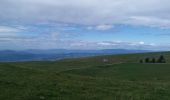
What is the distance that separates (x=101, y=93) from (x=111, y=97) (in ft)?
4.89

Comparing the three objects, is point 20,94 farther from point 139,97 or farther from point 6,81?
point 139,97

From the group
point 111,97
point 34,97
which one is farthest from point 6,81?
point 111,97

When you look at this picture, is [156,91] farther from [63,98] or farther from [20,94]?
[20,94]

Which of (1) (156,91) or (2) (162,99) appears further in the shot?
(1) (156,91)

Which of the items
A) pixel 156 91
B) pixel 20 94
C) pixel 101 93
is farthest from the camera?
pixel 156 91

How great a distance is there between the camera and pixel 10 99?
53.6 ft

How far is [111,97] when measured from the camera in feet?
58.0

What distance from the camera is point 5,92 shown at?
18.0 m

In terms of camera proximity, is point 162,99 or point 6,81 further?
point 6,81

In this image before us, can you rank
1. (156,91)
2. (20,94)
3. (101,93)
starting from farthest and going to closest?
(156,91) < (101,93) < (20,94)

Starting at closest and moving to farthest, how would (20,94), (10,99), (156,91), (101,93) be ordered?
1. (10,99)
2. (20,94)
3. (101,93)
4. (156,91)

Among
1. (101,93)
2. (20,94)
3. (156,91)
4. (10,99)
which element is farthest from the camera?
(156,91)

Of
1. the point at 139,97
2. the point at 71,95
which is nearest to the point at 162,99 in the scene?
the point at 139,97

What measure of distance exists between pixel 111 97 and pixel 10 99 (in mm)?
5092
